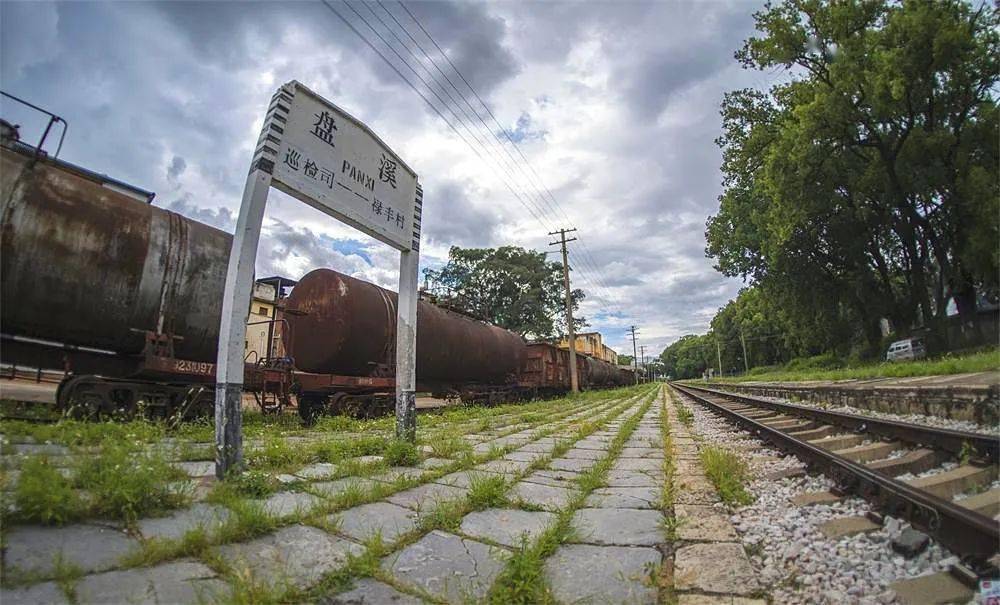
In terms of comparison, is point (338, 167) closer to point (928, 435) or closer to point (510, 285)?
point (928, 435)

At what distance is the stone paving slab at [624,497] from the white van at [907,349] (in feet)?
76.3

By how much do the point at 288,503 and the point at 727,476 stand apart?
292 centimetres

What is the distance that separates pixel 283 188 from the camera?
3510 millimetres

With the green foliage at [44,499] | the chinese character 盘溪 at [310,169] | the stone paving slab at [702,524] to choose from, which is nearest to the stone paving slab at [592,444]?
the stone paving slab at [702,524]

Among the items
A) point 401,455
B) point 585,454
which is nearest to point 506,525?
point 401,455

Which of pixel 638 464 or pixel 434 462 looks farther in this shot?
pixel 638 464

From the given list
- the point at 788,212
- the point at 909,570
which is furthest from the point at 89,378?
the point at 788,212

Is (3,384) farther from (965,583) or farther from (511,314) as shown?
(511,314)

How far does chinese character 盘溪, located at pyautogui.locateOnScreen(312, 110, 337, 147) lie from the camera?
379 cm

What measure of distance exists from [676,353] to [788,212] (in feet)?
441

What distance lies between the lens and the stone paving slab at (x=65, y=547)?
5.17 ft

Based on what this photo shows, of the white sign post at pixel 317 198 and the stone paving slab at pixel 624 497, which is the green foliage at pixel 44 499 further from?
the stone paving slab at pixel 624 497

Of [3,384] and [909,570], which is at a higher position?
[3,384]

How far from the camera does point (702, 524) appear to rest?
242cm
